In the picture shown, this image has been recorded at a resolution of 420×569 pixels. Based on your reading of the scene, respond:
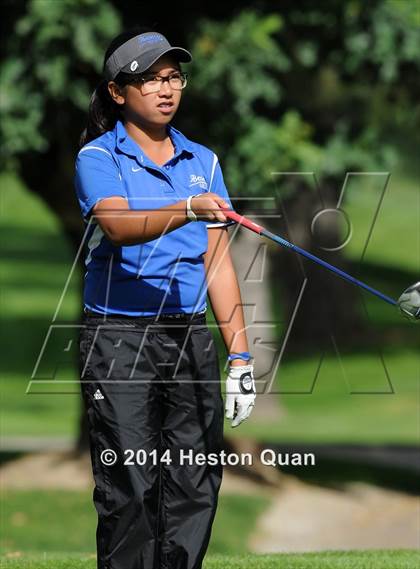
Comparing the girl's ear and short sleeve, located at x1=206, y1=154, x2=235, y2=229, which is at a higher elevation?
the girl's ear

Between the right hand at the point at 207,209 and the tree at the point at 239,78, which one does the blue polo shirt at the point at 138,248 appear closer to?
the right hand at the point at 207,209

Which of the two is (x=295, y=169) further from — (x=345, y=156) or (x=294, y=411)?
(x=294, y=411)

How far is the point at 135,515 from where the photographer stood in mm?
5719

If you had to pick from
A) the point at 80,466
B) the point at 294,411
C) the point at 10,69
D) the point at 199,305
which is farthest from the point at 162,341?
the point at 294,411

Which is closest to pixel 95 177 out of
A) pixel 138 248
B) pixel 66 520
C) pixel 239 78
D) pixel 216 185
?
pixel 138 248

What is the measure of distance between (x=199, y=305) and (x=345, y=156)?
27.0ft

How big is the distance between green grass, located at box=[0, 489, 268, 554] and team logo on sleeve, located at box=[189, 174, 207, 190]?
25.9 feet

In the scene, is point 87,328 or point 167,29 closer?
point 87,328

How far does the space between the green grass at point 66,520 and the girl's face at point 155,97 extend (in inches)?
316

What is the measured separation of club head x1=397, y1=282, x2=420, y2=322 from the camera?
589cm

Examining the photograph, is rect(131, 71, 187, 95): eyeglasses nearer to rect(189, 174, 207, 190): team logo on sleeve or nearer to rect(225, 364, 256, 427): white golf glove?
rect(189, 174, 207, 190): team logo on sleeve

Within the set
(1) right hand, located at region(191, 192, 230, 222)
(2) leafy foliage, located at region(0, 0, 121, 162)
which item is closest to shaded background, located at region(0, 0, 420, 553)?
(2) leafy foliage, located at region(0, 0, 121, 162)

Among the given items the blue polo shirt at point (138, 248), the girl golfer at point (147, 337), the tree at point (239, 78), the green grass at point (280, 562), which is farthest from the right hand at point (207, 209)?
the tree at point (239, 78)

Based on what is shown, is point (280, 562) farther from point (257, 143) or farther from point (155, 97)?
point (257, 143)
